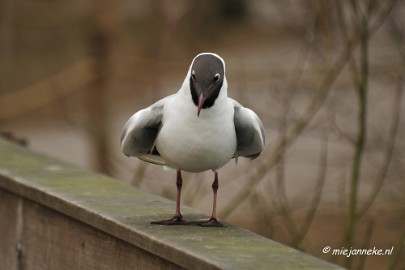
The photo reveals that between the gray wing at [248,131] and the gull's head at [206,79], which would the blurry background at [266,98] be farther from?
the gull's head at [206,79]

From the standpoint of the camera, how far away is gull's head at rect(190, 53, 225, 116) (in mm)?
3801

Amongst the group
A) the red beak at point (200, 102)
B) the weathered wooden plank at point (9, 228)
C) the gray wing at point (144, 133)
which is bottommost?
the weathered wooden plank at point (9, 228)

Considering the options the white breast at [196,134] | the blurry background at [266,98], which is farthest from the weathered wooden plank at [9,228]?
the blurry background at [266,98]

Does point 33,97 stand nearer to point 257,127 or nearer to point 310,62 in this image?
point 310,62

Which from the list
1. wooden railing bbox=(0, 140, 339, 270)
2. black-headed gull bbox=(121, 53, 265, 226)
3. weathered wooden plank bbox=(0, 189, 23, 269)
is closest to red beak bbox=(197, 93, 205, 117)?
black-headed gull bbox=(121, 53, 265, 226)

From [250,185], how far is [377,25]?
1.01 m

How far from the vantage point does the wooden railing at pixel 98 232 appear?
3.43 metres

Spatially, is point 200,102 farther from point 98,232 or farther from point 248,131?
point 98,232

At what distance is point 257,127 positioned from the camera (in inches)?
156

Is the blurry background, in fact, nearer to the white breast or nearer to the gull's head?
the white breast

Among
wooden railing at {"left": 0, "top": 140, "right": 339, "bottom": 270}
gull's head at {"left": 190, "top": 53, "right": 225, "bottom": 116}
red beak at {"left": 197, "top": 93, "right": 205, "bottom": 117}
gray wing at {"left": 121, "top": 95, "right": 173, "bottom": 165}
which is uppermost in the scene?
gull's head at {"left": 190, "top": 53, "right": 225, "bottom": 116}

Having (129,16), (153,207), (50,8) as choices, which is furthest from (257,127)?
(129,16)

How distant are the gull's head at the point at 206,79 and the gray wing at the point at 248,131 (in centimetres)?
20

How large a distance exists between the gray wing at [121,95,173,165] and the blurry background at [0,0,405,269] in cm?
111
